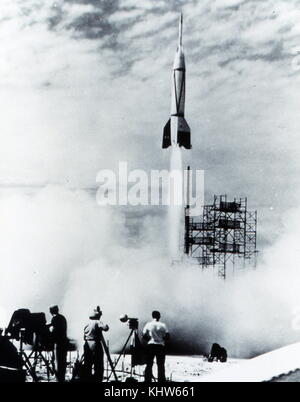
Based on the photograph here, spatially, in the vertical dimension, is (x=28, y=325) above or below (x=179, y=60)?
below

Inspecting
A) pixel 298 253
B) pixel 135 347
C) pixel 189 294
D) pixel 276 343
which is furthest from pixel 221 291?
pixel 135 347

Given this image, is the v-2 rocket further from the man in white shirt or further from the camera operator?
the camera operator

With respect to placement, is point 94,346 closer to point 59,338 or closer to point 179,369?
point 59,338

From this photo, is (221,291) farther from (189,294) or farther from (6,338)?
(6,338)

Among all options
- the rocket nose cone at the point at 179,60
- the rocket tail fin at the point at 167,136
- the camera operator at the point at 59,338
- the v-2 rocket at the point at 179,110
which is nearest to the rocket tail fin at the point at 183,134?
the v-2 rocket at the point at 179,110

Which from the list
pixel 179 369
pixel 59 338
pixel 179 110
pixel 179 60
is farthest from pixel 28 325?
pixel 179 60
